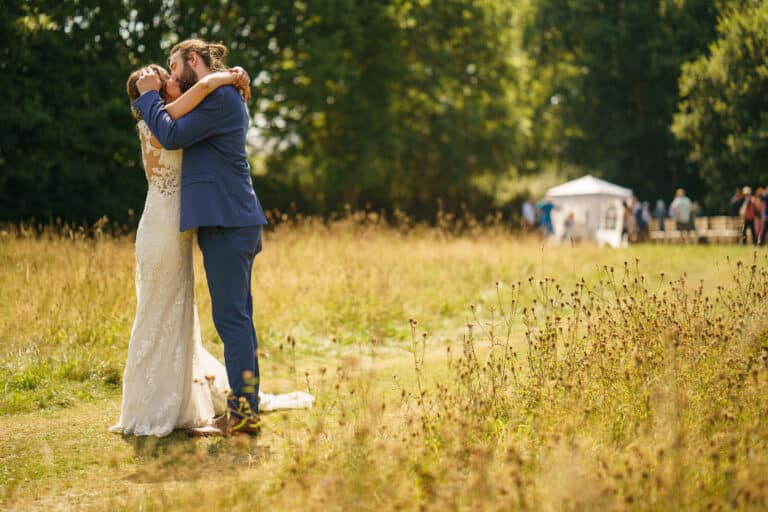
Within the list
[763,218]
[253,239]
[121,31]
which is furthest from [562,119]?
[253,239]

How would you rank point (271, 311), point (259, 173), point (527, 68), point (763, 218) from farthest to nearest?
point (527, 68) < point (259, 173) < point (763, 218) < point (271, 311)

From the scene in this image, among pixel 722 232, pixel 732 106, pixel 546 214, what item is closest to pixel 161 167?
pixel 722 232

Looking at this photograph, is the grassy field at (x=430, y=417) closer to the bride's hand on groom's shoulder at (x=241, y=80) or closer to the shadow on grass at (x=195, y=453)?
the shadow on grass at (x=195, y=453)

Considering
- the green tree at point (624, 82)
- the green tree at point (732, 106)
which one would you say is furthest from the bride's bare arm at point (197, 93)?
the green tree at point (624, 82)

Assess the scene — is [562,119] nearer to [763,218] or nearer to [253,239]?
[763,218]

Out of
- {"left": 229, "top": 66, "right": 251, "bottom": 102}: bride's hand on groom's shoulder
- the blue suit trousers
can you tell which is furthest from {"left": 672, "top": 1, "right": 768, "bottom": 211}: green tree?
the blue suit trousers

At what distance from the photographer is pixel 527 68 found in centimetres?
4144

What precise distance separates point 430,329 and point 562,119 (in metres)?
30.7

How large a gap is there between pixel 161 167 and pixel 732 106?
1074 inches

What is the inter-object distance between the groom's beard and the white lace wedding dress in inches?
14.1

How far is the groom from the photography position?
4.31 m

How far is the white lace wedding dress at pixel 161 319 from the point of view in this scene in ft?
15.1

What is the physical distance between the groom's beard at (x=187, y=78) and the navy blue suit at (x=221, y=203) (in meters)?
0.18

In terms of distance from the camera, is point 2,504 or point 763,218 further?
point 763,218
